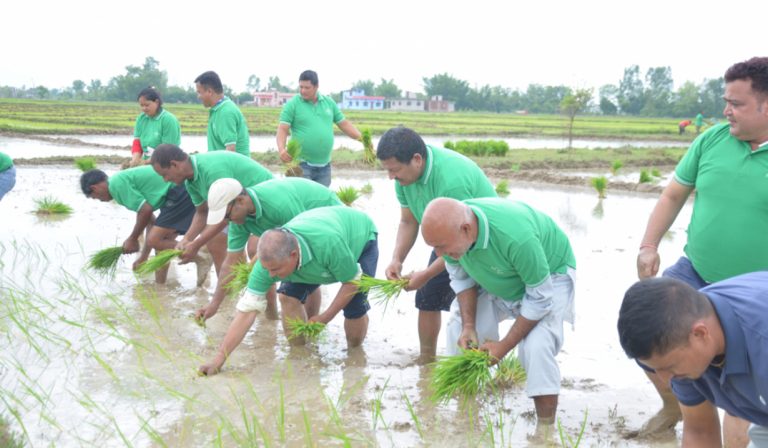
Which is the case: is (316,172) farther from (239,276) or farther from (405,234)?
(405,234)

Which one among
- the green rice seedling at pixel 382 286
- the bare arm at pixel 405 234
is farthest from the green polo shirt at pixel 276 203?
the green rice seedling at pixel 382 286

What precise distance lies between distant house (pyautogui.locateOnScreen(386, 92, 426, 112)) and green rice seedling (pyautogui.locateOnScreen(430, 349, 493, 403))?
80.3 metres

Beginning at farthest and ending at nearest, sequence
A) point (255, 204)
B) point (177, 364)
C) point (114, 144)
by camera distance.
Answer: point (114, 144) → point (255, 204) → point (177, 364)

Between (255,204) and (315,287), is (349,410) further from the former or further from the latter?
(255,204)

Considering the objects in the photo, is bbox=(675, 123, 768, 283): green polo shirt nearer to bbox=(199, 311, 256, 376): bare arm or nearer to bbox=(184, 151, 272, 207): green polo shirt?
bbox=(199, 311, 256, 376): bare arm

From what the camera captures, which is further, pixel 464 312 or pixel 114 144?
pixel 114 144

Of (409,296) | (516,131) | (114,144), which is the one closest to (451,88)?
(516,131)

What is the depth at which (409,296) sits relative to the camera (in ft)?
21.1

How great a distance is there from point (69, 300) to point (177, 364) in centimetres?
181

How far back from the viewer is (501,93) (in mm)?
88188

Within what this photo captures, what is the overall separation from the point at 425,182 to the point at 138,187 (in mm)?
3302

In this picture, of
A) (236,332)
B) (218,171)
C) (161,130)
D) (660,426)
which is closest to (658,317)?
(660,426)

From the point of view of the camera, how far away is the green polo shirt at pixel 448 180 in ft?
13.9

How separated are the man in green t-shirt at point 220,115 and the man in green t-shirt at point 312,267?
2758 mm
